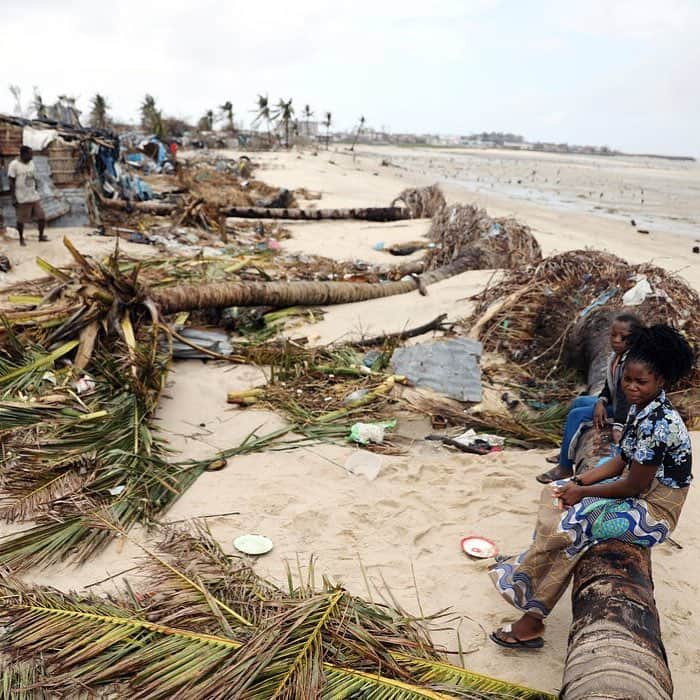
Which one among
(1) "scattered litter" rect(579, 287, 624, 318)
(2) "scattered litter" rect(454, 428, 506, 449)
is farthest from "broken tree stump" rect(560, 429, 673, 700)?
(1) "scattered litter" rect(579, 287, 624, 318)

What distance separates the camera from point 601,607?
197 centimetres

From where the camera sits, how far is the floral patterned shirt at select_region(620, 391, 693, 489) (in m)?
2.05

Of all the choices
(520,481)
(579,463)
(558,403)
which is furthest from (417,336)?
(579,463)

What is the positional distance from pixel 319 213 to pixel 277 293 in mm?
7763

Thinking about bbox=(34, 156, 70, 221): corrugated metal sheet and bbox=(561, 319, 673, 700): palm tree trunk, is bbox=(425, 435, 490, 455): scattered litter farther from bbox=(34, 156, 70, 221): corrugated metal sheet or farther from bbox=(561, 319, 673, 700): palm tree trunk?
bbox=(34, 156, 70, 221): corrugated metal sheet

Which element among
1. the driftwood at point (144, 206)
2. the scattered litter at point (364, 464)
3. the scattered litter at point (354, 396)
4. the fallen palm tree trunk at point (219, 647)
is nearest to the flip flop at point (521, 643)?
the fallen palm tree trunk at point (219, 647)

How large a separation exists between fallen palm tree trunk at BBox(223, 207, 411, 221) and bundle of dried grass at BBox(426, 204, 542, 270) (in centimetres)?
409

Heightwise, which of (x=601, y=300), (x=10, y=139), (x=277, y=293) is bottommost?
(x=277, y=293)

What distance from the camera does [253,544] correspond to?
298cm

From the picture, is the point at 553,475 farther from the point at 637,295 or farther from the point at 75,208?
the point at 75,208

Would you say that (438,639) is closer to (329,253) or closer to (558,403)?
(558,403)

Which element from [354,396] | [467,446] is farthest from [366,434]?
[467,446]

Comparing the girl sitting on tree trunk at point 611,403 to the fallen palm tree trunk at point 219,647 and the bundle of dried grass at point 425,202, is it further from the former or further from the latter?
the bundle of dried grass at point 425,202

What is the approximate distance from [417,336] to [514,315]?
3.51ft
